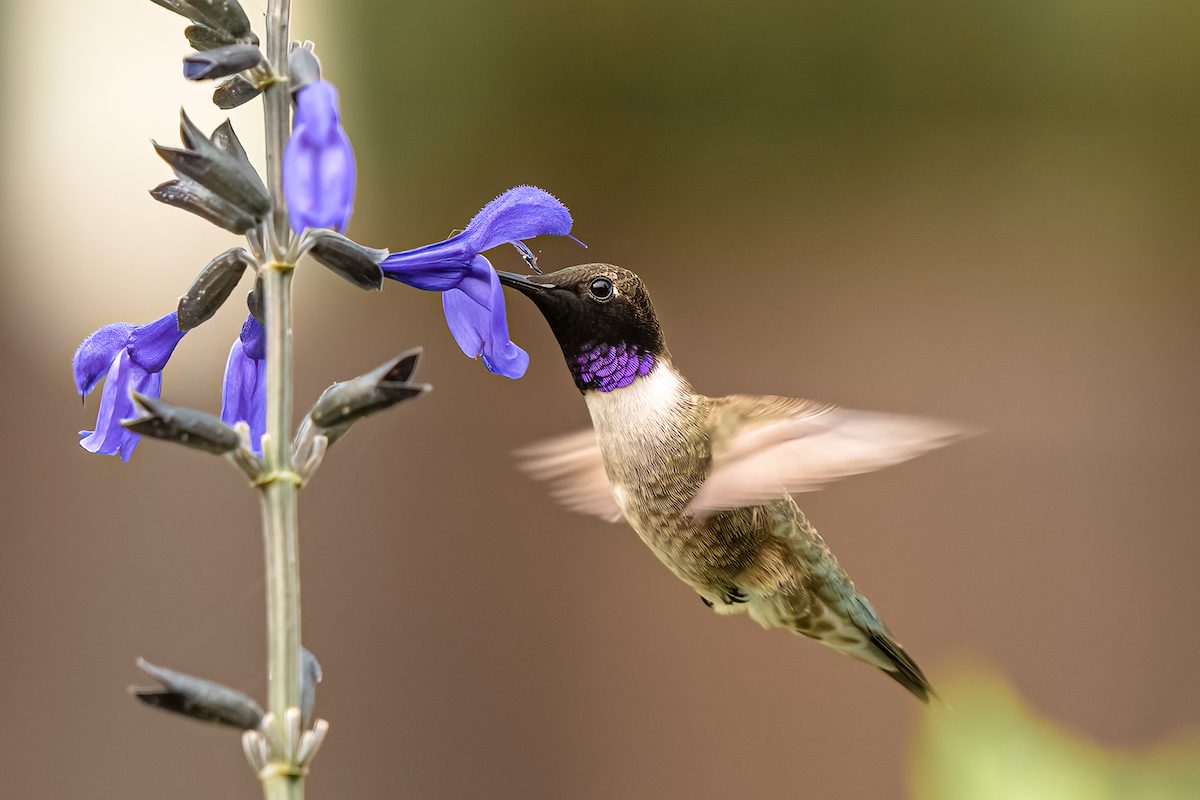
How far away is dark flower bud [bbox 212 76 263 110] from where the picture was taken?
2.91ft

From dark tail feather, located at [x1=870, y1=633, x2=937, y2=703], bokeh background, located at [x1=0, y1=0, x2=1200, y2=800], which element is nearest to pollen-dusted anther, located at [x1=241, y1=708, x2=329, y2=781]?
dark tail feather, located at [x1=870, y1=633, x2=937, y2=703]

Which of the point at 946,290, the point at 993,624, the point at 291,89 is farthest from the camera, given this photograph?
the point at 946,290

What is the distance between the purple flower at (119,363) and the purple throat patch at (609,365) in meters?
0.51

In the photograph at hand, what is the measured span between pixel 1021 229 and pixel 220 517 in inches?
85.2

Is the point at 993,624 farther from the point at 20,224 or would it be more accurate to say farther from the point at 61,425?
the point at 20,224

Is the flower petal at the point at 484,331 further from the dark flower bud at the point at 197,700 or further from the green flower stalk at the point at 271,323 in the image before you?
the dark flower bud at the point at 197,700

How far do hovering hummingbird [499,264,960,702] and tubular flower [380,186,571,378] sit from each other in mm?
166

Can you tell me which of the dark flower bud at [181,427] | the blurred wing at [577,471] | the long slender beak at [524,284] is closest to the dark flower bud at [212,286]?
the dark flower bud at [181,427]

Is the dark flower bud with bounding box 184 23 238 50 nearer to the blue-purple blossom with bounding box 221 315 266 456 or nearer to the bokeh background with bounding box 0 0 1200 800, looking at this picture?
the blue-purple blossom with bounding box 221 315 266 456

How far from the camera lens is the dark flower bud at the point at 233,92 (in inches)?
34.9

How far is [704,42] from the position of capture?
128 inches

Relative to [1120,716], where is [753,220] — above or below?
above

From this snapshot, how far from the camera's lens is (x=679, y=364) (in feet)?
10.6

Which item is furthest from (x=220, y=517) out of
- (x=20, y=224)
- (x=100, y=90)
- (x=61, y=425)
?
(x=100, y=90)
